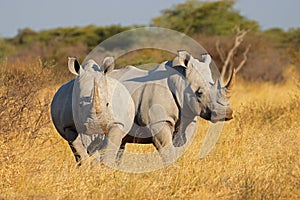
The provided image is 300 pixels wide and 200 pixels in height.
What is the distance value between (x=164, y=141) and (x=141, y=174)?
0.54 meters

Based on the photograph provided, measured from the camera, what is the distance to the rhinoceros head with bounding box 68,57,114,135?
A: 5.85 metres

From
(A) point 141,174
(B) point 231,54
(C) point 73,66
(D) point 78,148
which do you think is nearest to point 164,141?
(A) point 141,174

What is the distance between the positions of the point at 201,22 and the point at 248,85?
493 inches

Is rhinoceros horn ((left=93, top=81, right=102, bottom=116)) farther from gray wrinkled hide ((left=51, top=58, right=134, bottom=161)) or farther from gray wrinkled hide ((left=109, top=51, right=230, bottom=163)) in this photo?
gray wrinkled hide ((left=109, top=51, right=230, bottom=163))

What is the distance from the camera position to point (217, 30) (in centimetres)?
2861

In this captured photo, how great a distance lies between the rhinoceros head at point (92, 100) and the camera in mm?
5848

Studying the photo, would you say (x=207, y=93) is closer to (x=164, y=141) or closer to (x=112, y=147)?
(x=164, y=141)

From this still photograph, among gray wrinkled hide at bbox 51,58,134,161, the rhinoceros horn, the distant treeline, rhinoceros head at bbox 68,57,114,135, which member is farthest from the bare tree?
the rhinoceros horn

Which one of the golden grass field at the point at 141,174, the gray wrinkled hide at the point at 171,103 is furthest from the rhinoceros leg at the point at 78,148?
the gray wrinkled hide at the point at 171,103

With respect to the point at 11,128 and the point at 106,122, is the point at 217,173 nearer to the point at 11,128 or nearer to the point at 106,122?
the point at 106,122

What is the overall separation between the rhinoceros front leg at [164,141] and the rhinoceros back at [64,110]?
0.82 m

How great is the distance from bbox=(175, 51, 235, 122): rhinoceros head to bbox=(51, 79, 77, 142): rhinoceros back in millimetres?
1180

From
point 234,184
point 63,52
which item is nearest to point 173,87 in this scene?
point 234,184

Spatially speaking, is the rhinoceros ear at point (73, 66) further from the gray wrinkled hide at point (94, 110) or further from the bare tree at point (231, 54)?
the bare tree at point (231, 54)
